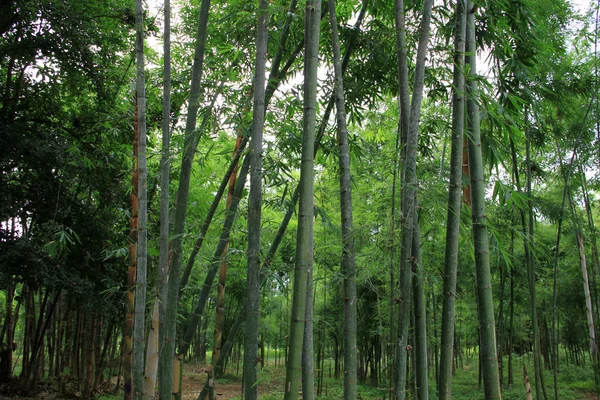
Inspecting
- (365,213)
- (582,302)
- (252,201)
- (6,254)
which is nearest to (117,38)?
(6,254)

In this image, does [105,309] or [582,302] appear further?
[582,302]

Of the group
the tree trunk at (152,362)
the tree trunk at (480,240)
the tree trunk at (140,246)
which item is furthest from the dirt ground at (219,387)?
the tree trunk at (480,240)

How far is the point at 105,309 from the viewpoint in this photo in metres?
6.11

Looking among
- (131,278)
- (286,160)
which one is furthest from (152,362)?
(131,278)

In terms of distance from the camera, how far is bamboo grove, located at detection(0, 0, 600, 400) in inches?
86.2

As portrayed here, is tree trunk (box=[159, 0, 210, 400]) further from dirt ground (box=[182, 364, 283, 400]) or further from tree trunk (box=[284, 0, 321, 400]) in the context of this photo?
dirt ground (box=[182, 364, 283, 400])

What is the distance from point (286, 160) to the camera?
11.9 ft

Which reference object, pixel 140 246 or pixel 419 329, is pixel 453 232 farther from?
pixel 140 246

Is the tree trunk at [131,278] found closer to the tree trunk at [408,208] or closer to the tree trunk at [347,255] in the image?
the tree trunk at [347,255]

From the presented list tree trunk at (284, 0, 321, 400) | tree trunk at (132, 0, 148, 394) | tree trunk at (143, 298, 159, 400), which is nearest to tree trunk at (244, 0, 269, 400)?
tree trunk at (284, 0, 321, 400)

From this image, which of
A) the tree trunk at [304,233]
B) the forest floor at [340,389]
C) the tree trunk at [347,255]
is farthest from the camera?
the forest floor at [340,389]

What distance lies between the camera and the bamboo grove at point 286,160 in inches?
86.2

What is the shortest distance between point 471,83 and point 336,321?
9445 mm

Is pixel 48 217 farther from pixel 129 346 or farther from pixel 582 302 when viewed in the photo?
pixel 582 302
